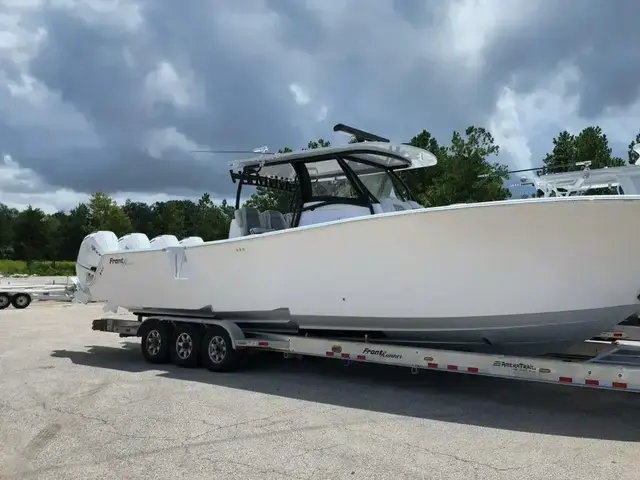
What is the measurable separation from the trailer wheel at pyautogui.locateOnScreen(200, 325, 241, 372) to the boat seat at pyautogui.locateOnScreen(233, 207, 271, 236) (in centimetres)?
142

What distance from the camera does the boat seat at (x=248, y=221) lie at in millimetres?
8625

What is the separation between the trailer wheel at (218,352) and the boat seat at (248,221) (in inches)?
56.1

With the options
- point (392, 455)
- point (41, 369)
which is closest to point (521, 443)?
point (392, 455)

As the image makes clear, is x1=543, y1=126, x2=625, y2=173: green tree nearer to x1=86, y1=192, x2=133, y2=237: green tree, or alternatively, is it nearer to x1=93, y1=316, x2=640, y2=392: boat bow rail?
x1=93, y1=316, x2=640, y2=392: boat bow rail

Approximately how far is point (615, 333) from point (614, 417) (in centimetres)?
184

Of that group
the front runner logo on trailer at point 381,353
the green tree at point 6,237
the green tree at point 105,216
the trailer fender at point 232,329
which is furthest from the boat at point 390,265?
the green tree at point 6,237

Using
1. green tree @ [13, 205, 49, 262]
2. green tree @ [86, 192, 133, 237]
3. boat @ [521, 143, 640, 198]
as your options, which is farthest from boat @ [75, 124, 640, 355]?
green tree @ [13, 205, 49, 262]

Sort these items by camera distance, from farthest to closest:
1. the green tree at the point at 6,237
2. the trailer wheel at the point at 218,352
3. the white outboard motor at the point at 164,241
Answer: the green tree at the point at 6,237 → the white outboard motor at the point at 164,241 → the trailer wheel at the point at 218,352

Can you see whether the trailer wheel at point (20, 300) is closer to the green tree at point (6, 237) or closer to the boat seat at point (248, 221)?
the boat seat at point (248, 221)

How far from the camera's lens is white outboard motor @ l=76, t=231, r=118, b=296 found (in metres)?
9.98

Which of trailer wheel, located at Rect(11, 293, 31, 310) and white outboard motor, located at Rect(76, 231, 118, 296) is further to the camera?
trailer wheel, located at Rect(11, 293, 31, 310)

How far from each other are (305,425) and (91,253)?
19.5 ft

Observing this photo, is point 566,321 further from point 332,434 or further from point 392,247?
point 332,434

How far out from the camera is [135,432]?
544 cm
